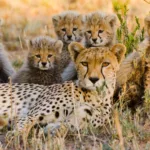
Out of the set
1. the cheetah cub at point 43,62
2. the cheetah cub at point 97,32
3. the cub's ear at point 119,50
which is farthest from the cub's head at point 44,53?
the cub's ear at point 119,50

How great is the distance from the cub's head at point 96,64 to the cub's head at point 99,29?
1095 millimetres

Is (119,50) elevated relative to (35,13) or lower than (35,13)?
elevated

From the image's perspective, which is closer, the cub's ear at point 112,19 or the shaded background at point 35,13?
the cub's ear at point 112,19

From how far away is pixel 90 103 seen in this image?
598 centimetres

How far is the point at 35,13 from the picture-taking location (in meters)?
11.1

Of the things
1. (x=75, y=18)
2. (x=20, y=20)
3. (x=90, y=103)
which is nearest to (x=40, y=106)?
(x=90, y=103)

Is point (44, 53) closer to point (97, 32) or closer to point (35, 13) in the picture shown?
point (97, 32)

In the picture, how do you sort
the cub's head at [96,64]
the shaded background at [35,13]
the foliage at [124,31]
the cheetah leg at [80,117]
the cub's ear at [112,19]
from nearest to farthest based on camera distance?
the cheetah leg at [80,117]
the cub's head at [96,64]
the foliage at [124,31]
the cub's ear at [112,19]
the shaded background at [35,13]

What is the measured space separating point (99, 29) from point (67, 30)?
45 cm

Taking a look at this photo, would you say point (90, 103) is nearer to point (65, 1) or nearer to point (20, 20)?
point (20, 20)

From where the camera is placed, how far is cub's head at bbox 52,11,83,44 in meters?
7.64

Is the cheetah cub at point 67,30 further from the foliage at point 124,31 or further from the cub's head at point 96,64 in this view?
the cub's head at point 96,64

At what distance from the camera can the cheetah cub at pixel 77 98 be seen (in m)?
5.81

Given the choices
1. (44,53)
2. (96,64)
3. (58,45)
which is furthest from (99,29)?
(96,64)
